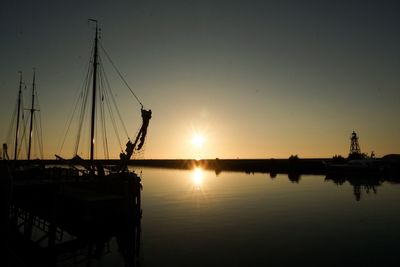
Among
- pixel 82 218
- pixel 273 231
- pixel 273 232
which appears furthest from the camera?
pixel 273 231

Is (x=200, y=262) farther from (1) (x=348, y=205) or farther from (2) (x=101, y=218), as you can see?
(1) (x=348, y=205)

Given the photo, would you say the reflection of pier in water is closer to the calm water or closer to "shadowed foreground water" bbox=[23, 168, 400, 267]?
"shadowed foreground water" bbox=[23, 168, 400, 267]

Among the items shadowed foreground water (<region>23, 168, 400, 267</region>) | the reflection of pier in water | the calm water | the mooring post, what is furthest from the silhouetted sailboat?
the mooring post

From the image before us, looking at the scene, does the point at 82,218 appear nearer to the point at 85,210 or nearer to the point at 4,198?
the point at 85,210

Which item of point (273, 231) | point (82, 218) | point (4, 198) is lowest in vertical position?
point (273, 231)

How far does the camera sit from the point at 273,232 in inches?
1277

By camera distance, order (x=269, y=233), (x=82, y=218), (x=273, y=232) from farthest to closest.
Result: (x=273, y=232) < (x=269, y=233) < (x=82, y=218)

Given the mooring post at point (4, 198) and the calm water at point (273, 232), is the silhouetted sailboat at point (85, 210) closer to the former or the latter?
the calm water at point (273, 232)

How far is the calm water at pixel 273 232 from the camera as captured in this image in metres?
23.9

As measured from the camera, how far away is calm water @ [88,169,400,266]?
940 inches

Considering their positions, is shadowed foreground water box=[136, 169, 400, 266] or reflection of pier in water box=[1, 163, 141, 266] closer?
reflection of pier in water box=[1, 163, 141, 266]

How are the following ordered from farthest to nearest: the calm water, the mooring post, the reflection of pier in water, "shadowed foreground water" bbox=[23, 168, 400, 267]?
the calm water < "shadowed foreground water" bbox=[23, 168, 400, 267] < the reflection of pier in water < the mooring post

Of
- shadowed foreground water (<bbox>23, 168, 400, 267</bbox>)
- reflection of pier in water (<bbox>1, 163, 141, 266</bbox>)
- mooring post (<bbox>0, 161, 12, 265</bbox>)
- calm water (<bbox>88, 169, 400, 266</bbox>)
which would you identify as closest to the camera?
mooring post (<bbox>0, 161, 12, 265</bbox>)

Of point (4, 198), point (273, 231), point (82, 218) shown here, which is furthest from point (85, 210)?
point (273, 231)
